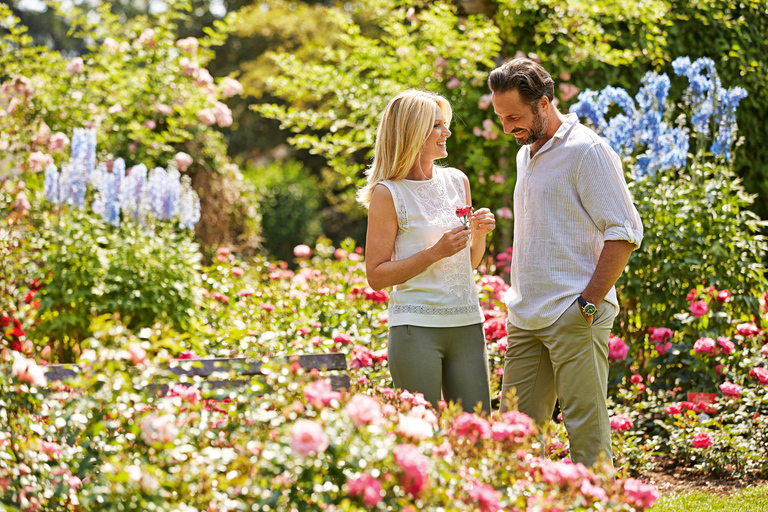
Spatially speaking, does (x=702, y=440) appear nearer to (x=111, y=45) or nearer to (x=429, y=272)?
(x=429, y=272)

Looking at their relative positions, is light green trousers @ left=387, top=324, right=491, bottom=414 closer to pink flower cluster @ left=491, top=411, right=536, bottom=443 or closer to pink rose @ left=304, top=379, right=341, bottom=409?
pink flower cluster @ left=491, top=411, right=536, bottom=443

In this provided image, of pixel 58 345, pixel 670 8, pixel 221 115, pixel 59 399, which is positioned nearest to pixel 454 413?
pixel 59 399

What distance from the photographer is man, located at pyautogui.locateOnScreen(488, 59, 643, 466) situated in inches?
88.0

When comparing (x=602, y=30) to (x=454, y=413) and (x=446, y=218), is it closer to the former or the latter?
(x=446, y=218)

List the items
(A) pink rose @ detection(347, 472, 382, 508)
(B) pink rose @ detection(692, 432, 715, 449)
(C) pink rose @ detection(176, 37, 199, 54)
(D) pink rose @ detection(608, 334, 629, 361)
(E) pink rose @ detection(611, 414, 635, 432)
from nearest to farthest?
(A) pink rose @ detection(347, 472, 382, 508), (E) pink rose @ detection(611, 414, 635, 432), (B) pink rose @ detection(692, 432, 715, 449), (D) pink rose @ detection(608, 334, 629, 361), (C) pink rose @ detection(176, 37, 199, 54)

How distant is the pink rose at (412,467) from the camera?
4.38 feet

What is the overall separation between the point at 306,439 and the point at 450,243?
1037 millimetres

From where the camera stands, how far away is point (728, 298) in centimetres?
389

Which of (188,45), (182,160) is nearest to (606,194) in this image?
(182,160)

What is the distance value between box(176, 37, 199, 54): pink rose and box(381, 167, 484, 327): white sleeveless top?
5221 mm

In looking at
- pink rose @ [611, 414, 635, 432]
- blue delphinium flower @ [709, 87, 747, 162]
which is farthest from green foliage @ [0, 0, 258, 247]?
pink rose @ [611, 414, 635, 432]

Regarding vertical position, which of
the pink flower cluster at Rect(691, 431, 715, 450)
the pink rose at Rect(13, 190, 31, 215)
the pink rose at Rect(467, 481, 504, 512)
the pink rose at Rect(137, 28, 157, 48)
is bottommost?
the pink flower cluster at Rect(691, 431, 715, 450)

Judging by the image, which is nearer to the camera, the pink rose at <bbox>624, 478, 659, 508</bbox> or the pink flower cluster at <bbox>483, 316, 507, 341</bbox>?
the pink rose at <bbox>624, 478, 659, 508</bbox>

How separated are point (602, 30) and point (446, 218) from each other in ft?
13.5
